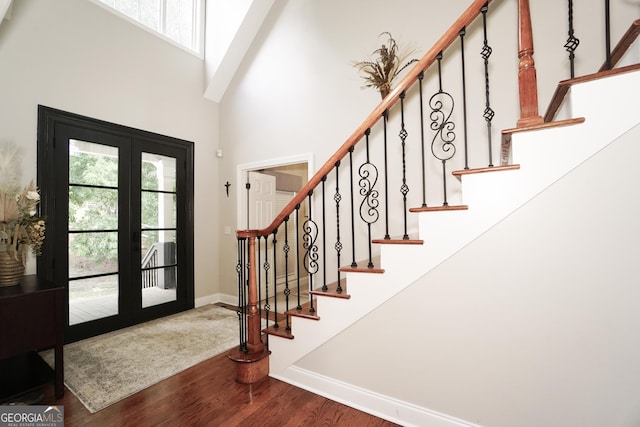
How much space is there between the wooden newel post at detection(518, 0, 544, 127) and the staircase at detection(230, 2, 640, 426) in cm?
1

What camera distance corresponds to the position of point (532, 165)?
1410 millimetres

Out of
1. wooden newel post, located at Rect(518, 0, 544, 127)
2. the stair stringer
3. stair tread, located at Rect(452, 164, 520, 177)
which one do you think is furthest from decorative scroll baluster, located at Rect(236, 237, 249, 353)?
wooden newel post, located at Rect(518, 0, 544, 127)

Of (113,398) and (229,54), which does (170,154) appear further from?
(113,398)

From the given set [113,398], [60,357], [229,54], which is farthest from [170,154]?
[113,398]

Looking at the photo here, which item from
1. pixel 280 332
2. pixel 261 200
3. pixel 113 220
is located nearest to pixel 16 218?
pixel 113 220

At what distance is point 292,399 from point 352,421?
461 mm

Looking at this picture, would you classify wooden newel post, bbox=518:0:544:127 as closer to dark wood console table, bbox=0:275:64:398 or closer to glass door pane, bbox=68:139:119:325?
dark wood console table, bbox=0:275:64:398

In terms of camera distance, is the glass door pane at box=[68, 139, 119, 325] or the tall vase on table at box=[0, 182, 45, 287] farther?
the glass door pane at box=[68, 139, 119, 325]

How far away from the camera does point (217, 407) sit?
1954mm

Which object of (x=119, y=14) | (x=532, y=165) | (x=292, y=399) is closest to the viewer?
(x=532, y=165)

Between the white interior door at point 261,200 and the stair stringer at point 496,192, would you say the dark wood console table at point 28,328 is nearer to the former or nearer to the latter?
the stair stringer at point 496,192

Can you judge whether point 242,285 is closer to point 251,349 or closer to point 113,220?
point 251,349

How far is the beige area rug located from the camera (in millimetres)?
2180

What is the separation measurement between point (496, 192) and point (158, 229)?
3.82 m
